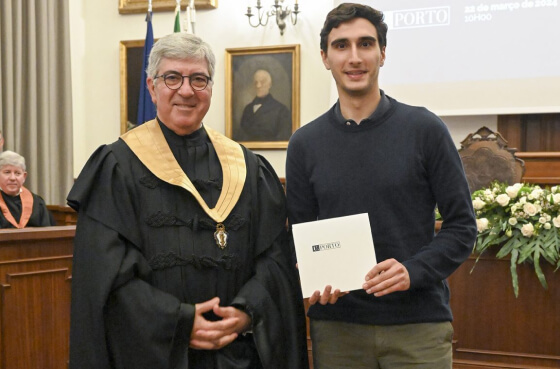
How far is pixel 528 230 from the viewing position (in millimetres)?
4336

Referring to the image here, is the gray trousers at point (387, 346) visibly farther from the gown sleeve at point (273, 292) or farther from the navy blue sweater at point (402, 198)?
the gown sleeve at point (273, 292)

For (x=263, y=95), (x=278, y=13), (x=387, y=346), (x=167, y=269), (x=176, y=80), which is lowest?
(x=387, y=346)

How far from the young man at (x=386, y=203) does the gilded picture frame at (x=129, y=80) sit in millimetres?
6862

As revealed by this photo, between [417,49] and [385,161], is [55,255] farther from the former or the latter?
[417,49]

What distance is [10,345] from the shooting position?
4.10 metres

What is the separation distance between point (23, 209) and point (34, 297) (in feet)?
9.01

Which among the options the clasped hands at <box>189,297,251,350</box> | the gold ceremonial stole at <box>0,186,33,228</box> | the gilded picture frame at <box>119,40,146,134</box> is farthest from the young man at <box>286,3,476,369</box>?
the gilded picture frame at <box>119,40,146,134</box>

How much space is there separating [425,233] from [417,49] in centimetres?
532

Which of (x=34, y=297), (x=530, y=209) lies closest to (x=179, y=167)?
(x=34, y=297)

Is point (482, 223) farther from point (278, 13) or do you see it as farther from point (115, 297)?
point (278, 13)

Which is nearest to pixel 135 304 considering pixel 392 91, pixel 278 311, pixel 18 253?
pixel 278 311

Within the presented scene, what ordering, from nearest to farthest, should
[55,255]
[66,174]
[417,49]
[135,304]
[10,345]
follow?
[135,304] → [10,345] → [55,255] → [417,49] → [66,174]

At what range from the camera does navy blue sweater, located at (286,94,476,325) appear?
7.57 feet

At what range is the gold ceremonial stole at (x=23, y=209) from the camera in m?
6.62
